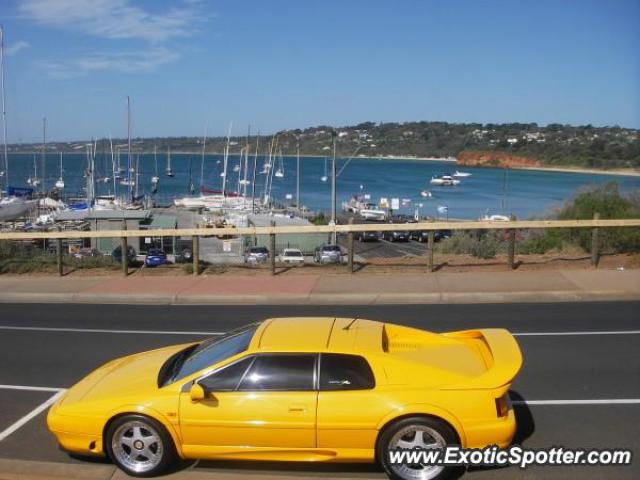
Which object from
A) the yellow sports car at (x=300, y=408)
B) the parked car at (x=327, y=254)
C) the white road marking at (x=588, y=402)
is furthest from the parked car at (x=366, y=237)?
the yellow sports car at (x=300, y=408)

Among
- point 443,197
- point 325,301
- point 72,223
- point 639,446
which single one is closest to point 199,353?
point 639,446

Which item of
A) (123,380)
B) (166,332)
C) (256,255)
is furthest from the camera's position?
(256,255)

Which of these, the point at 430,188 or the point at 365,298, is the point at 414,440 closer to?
the point at 365,298

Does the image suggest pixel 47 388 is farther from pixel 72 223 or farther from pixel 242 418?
pixel 72 223

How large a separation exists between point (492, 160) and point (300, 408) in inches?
6705

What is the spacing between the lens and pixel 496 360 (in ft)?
20.7

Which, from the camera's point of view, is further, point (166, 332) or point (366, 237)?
point (366, 237)

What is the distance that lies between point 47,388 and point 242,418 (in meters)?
3.93

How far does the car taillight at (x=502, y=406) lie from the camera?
589cm

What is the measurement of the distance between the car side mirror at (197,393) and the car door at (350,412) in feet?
Result: 3.03

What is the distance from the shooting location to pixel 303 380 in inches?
236

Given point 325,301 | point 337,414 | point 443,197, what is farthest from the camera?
point 443,197

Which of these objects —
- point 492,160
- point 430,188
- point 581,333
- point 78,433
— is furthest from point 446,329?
point 492,160

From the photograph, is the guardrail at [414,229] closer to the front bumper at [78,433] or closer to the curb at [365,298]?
the curb at [365,298]
